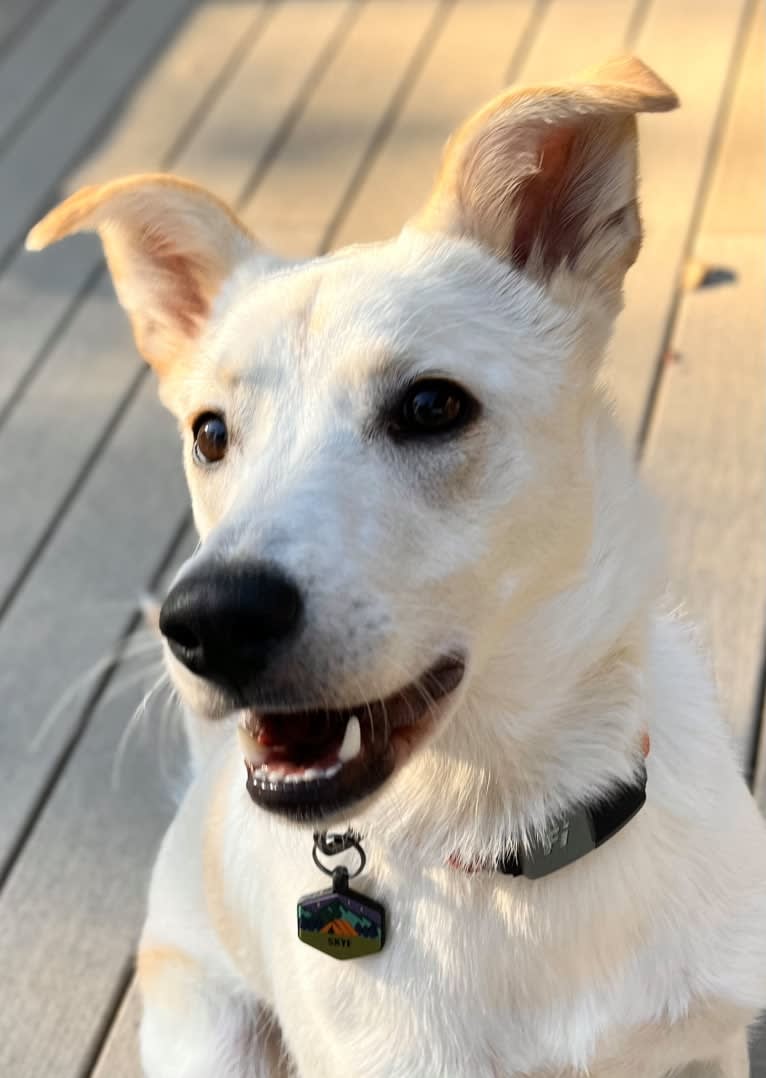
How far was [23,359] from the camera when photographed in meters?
3.33

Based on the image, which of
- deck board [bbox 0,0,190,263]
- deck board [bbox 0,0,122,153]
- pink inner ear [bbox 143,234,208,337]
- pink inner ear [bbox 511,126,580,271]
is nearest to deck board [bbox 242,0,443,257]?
deck board [bbox 0,0,190,263]

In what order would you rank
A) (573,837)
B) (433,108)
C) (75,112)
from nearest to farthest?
1. (573,837)
2. (433,108)
3. (75,112)

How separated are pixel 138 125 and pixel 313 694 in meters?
3.13

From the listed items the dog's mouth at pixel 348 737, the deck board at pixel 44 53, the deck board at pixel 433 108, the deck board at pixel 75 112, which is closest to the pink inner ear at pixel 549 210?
the dog's mouth at pixel 348 737

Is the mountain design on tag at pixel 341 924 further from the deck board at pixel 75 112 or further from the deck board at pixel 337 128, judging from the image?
the deck board at pixel 75 112

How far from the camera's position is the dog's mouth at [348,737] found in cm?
136

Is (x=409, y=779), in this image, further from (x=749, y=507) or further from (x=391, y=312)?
(x=749, y=507)

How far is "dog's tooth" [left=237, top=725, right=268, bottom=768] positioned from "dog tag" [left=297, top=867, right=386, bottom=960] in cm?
27

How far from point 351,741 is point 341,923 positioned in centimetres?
30

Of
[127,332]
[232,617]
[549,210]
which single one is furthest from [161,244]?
[127,332]

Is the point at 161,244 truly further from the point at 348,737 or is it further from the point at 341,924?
the point at 341,924

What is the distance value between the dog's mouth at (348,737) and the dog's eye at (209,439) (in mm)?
364

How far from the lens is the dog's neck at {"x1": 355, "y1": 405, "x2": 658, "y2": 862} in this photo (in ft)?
4.99

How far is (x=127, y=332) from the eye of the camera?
3.36m
